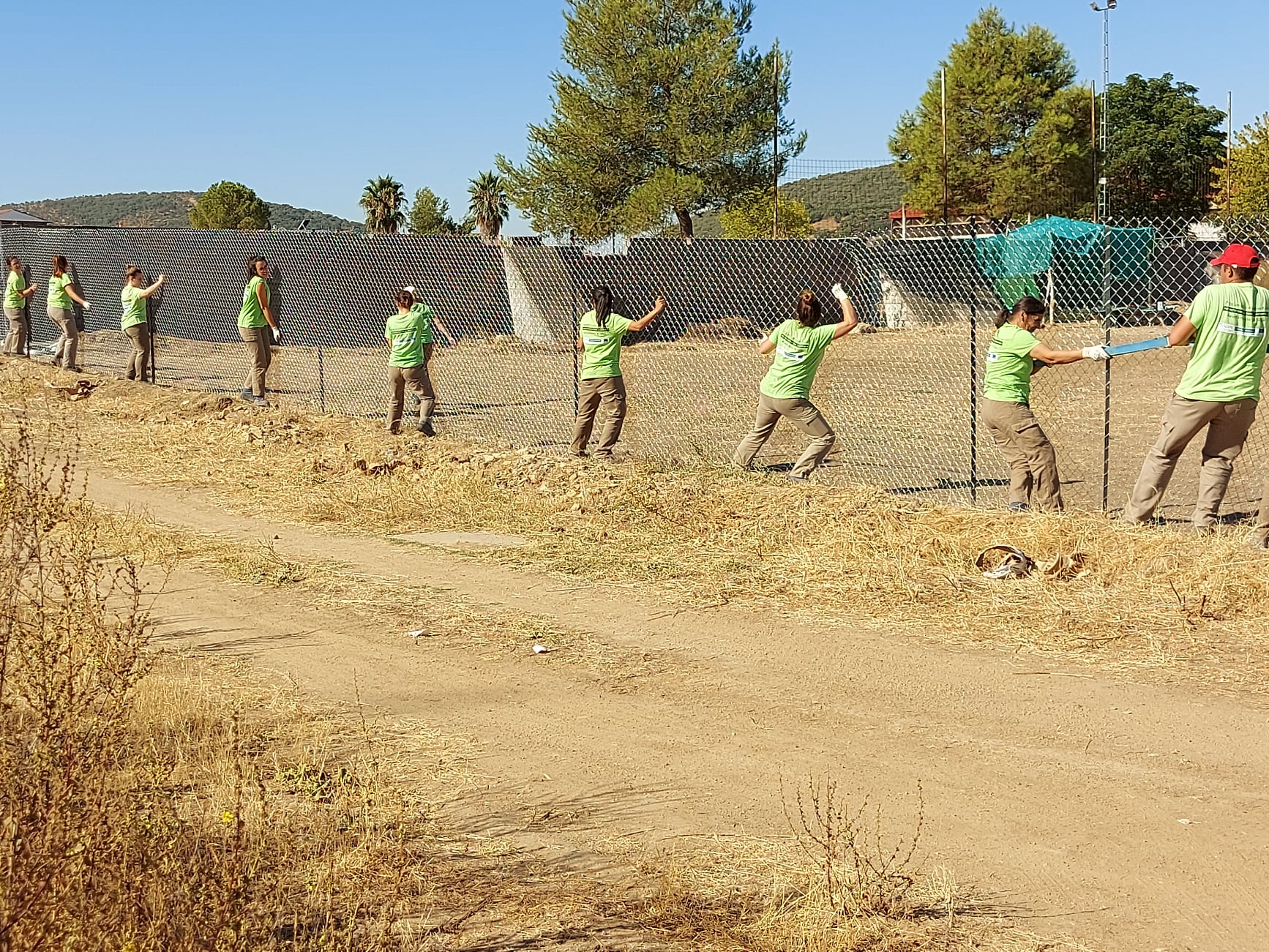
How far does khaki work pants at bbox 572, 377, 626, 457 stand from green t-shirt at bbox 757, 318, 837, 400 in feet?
5.11

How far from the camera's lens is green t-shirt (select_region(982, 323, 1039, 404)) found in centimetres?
875

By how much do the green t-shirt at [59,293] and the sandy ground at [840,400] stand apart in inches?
60.6

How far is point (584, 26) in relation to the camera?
42.7 m

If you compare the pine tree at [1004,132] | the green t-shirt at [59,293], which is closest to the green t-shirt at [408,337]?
the green t-shirt at [59,293]

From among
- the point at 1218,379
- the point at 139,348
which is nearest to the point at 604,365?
the point at 1218,379

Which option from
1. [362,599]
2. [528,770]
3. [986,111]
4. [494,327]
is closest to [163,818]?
[528,770]

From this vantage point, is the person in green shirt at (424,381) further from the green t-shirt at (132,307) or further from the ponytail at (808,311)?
the green t-shirt at (132,307)

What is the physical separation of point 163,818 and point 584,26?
42.2m

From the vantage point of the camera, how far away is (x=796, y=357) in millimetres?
10008

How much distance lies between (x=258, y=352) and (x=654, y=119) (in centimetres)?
2894

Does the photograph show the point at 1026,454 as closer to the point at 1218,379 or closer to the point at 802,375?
the point at 1218,379

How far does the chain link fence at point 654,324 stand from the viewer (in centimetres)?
1606

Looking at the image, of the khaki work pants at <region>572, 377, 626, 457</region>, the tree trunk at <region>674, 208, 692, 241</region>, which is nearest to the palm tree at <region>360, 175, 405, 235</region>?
the tree trunk at <region>674, 208, 692, 241</region>

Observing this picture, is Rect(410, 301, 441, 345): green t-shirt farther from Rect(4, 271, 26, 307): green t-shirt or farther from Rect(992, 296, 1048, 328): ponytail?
Rect(4, 271, 26, 307): green t-shirt
